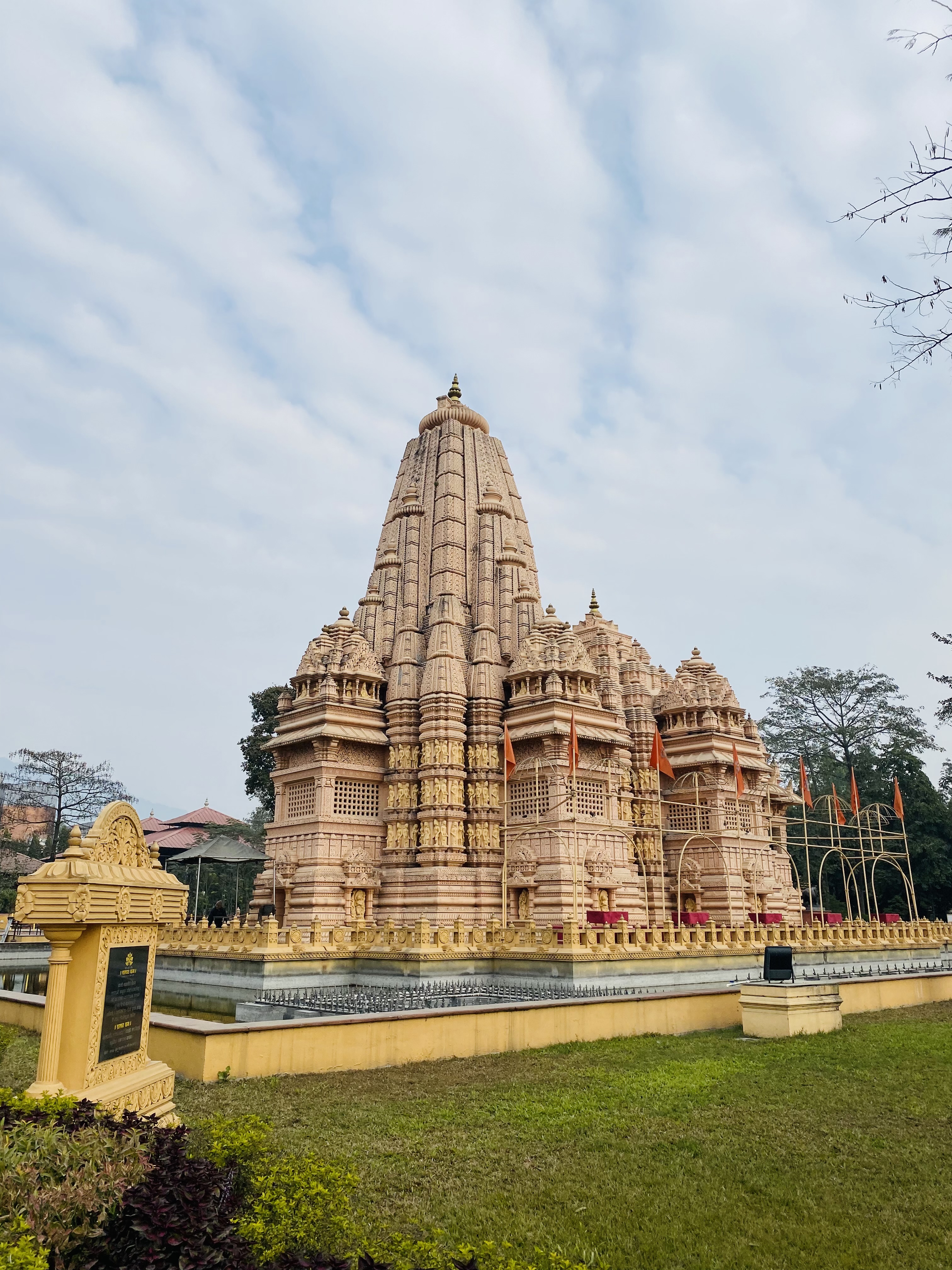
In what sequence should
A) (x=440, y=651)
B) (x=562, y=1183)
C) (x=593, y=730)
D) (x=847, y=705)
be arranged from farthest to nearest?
1. (x=847, y=705)
2. (x=440, y=651)
3. (x=593, y=730)
4. (x=562, y=1183)

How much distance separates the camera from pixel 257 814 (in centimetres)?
6900

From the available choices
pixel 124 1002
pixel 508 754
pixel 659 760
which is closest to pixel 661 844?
pixel 659 760

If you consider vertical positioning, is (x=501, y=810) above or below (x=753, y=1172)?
above

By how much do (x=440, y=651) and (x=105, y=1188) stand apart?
26731mm

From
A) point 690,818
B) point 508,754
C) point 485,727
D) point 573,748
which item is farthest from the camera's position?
point 690,818

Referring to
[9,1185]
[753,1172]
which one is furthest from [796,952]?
[9,1185]

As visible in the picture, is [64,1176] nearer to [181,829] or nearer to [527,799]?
[527,799]

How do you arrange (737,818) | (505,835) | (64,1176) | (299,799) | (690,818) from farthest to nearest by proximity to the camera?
(690,818) → (737,818) → (299,799) → (505,835) → (64,1176)

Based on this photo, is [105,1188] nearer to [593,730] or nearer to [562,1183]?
[562,1183]

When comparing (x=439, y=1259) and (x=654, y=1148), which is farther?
(x=654, y=1148)

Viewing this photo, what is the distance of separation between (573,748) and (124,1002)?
18992 millimetres

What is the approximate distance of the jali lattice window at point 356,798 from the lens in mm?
30141

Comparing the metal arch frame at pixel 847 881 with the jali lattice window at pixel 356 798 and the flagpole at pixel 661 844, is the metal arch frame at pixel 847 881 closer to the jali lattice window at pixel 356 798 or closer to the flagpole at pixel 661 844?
the flagpole at pixel 661 844

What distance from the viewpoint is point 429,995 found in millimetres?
19953
